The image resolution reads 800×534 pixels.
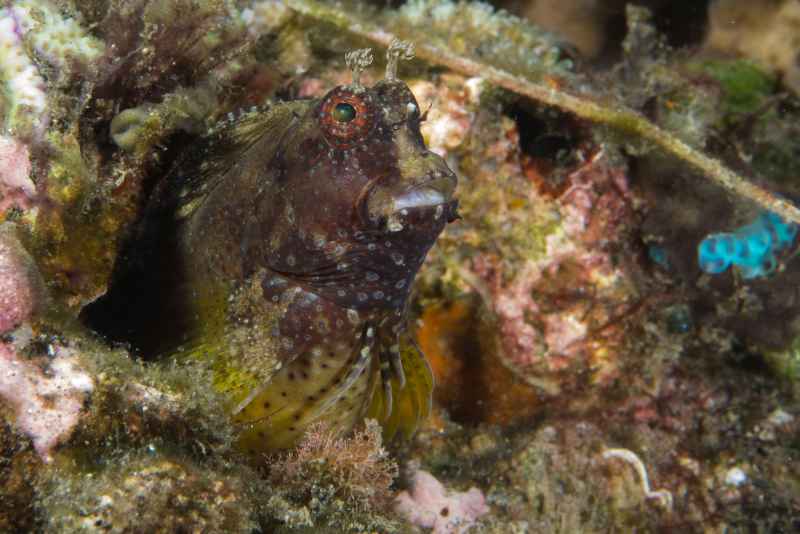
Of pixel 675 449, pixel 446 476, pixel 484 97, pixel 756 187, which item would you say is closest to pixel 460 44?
pixel 484 97

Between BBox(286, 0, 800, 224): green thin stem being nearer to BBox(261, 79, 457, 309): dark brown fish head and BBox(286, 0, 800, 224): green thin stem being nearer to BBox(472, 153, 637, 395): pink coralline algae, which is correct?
BBox(472, 153, 637, 395): pink coralline algae

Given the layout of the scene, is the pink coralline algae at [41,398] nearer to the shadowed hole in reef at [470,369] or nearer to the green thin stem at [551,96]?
the shadowed hole in reef at [470,369]

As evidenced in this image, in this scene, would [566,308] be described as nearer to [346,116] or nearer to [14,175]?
[346,116]

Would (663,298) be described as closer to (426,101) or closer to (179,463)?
(426,101)

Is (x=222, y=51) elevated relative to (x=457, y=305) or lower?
elevated

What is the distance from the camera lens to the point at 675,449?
4727 mm

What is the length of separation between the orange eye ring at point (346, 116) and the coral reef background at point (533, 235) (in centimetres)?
113

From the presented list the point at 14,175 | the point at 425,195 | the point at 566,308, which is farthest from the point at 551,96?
the point at 14,175

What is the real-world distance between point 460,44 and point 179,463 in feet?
13.2

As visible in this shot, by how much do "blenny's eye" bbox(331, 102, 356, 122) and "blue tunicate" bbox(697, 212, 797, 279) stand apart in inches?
135

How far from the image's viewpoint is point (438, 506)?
3.68 meters

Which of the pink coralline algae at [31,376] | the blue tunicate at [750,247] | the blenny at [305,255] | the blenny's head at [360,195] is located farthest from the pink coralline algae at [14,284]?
the blue tunicate at [750,247]

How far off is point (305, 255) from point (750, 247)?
3.76 m

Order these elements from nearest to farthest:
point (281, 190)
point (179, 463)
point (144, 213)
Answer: point (179, 463), point (281, 190), point (144, 213)
